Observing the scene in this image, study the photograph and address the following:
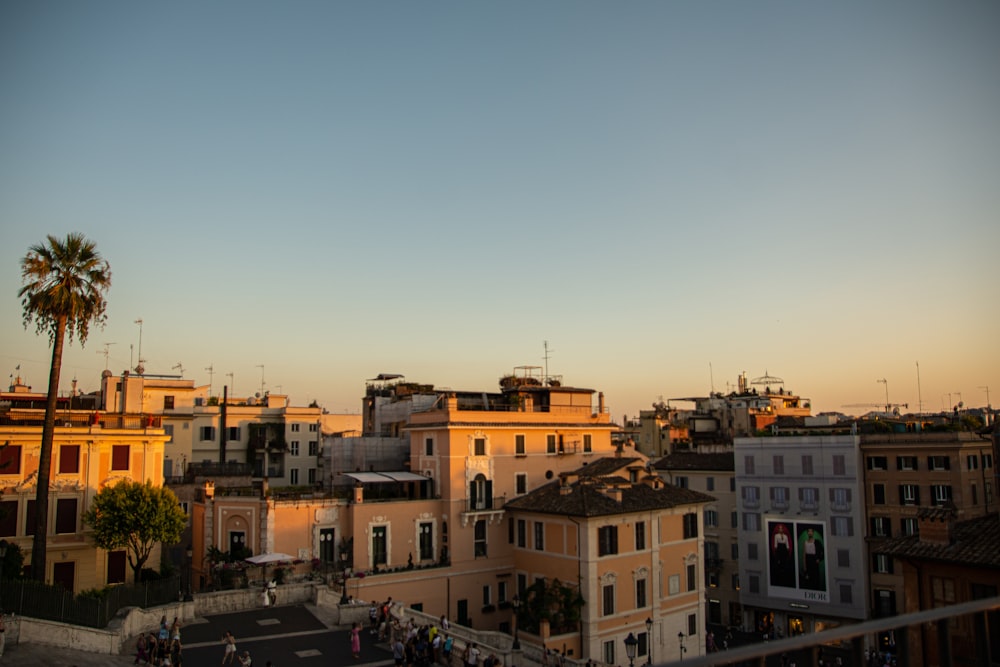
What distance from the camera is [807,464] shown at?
57094 mm

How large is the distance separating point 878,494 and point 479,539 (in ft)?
90.1

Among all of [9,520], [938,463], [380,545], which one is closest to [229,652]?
[9,520]

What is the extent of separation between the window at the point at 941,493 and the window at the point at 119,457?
48.1 meters

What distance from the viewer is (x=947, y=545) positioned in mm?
23875

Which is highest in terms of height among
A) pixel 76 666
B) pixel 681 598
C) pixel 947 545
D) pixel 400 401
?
pixel 400 401

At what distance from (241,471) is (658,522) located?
32917 millimetres

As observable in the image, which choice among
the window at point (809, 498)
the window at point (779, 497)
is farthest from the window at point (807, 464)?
the window at point (779, 497)

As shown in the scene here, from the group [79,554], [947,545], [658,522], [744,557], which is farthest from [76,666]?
[744,557]

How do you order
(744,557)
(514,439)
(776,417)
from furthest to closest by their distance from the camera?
(776,417)
(744,557)
(514,439)

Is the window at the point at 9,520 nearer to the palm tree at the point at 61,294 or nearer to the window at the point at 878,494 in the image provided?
the palm tree at the point at 61,294

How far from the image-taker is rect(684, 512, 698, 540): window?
50.1m

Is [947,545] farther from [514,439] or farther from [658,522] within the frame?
[514,439]

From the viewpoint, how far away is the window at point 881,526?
5306cm

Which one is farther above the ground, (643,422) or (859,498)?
(643,422)
